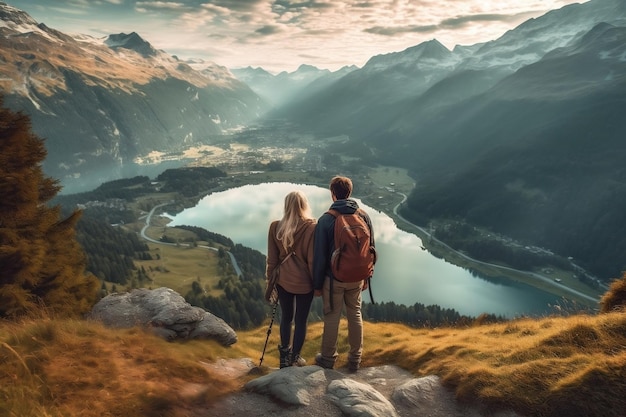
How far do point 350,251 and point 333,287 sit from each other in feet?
3.81

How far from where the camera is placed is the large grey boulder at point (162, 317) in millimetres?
14227

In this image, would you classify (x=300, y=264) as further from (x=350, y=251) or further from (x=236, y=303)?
(x=236, y=303)

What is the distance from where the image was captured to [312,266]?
9.80 m

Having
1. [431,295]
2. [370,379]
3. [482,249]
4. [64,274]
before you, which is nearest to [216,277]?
[431,295]

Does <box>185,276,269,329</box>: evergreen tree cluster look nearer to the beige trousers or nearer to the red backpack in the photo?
the beige trousers

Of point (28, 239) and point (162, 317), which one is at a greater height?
point (28, 239)

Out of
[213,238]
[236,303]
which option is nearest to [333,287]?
[236,303]

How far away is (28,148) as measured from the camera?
1677cm

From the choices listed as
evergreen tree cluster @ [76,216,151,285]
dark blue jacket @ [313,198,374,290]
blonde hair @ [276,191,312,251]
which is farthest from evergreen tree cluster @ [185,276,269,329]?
dark blue jacket @ [313,198,374,290]

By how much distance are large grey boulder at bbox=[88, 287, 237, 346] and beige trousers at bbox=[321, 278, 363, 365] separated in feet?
22.4

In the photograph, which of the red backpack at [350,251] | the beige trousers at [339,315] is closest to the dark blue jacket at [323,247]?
the red backpack at [350,251]

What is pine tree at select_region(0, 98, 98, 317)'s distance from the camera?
15336 millimetres

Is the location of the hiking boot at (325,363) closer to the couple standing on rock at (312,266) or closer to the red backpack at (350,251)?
the couple standing on rock at (312,266)

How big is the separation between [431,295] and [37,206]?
418ft
